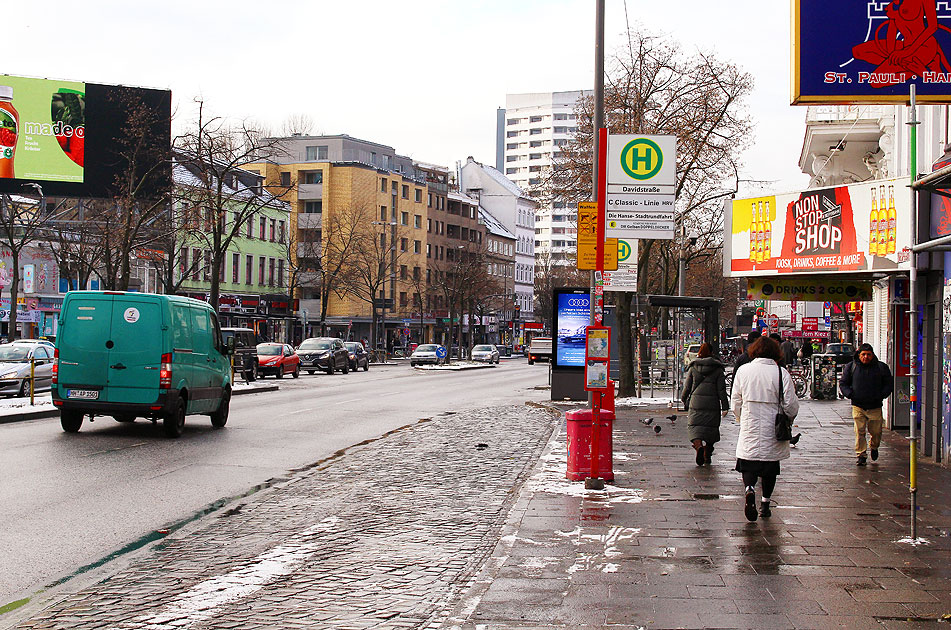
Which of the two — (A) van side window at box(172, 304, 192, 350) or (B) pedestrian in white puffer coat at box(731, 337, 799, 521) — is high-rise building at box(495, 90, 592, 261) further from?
(B) pedestrian in white puffer coat at box(731, 337, 799, 521)

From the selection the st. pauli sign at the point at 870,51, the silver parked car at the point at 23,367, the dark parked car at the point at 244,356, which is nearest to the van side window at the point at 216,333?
the silver parked car at the point at 23,367

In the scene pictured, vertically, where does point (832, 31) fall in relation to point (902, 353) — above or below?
above

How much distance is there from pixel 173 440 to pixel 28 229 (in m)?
25.8

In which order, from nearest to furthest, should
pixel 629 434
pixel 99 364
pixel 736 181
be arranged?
pixel 99 364 → pixel 629 434 → pixel 736 181

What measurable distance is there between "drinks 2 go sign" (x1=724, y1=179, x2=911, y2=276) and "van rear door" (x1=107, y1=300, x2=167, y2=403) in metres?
11.9

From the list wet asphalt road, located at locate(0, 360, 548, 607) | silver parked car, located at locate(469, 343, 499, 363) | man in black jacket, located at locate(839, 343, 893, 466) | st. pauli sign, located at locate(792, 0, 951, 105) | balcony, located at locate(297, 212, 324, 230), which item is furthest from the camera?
balcony, located at locate(297, 212, 324, 230)

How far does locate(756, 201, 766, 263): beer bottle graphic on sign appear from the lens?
890 inches

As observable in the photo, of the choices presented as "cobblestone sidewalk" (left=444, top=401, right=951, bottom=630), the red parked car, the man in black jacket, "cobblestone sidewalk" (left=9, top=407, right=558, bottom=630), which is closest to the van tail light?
"cobblestone sidewalk" (left=9, top=407, right=558, bottom=630)

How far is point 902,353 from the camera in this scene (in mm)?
21234

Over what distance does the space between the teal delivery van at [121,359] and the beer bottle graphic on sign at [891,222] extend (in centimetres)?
1215

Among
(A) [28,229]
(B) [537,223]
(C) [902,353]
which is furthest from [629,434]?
(B) [537,223]

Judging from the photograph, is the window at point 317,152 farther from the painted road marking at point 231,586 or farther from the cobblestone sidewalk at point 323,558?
the painted road marking at point 231,586

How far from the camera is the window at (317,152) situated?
346 ft

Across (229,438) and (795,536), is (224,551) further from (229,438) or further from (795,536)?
(229,438)
